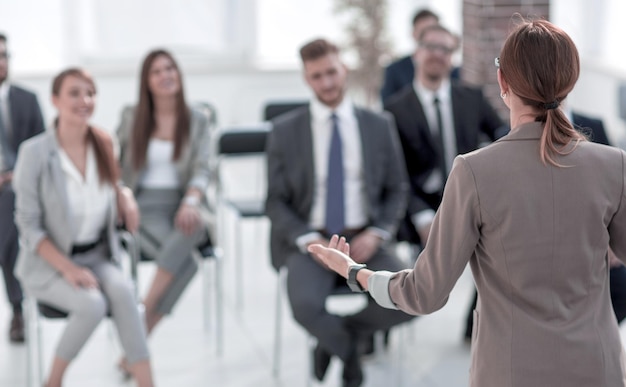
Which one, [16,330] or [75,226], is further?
[16,330]

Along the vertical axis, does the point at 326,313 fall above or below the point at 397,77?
below

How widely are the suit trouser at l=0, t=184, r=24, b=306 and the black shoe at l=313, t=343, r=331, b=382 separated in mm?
1415

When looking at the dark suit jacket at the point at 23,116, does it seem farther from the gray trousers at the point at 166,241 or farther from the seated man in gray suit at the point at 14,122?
the gray trousers at the point at 166,241

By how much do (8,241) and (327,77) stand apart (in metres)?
1.53

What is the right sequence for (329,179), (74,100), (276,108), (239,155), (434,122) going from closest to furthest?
(74,100) → (329,179) → (434,122) → (239,155) → (276,108)

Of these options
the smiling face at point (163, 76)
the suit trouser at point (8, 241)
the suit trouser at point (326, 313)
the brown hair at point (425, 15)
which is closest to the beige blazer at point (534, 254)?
the suit trouser at point (326, 313)

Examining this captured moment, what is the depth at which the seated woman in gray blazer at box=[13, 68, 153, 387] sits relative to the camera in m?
3.73

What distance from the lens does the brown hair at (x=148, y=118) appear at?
14.6 feet

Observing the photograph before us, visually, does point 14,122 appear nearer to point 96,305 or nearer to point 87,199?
point 87,199

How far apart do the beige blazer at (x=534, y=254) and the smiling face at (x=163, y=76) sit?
2.51m

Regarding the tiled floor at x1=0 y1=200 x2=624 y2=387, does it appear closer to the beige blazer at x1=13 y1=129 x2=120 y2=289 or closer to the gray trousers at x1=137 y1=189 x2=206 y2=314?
the gray trousers at x1=137 y1=189 x2=206 y2=314

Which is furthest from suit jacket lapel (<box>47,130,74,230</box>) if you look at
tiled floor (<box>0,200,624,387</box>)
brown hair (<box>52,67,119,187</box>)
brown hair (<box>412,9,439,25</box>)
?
brown hair (<box>412,9,439,25</box>)

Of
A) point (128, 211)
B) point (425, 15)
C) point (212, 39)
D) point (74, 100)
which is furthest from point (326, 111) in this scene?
point (212, 39)

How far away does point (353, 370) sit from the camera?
3770mm
